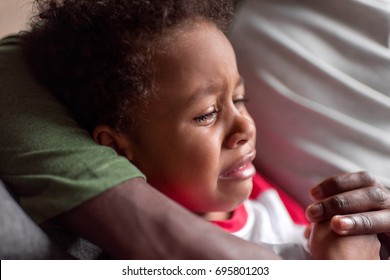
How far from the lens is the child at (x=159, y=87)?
812 millimetres

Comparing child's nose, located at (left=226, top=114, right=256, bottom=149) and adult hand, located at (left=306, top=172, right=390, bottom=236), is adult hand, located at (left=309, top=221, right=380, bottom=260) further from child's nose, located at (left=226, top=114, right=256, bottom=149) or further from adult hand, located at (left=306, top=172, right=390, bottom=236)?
child's nose, located at (left=226, top=114, right=256, bottom=149)

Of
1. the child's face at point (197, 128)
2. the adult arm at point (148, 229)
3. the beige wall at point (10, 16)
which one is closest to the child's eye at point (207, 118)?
the child's face at point (197, 128)

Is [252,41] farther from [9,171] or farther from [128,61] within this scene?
[9,171]

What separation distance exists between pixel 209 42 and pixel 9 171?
37 cm

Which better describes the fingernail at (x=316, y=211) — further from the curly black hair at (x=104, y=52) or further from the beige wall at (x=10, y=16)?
the beige wall at (x=10, y=16)

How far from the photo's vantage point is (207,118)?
0.86 meters

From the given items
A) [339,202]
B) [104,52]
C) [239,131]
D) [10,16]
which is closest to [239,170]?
[239,131]

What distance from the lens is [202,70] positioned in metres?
0.83

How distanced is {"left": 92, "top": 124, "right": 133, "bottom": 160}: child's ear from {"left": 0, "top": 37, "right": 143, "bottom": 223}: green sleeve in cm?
8

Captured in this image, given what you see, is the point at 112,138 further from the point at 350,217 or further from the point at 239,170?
the point at 350,217

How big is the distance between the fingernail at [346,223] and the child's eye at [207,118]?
0.84 ft

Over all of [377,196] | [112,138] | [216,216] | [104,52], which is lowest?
[216,216]

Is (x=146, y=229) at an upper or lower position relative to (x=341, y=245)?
upper

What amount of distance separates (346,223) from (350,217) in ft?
0.05
